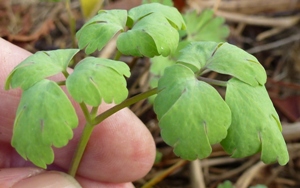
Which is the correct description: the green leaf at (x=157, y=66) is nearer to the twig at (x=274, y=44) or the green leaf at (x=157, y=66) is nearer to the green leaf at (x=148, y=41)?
the green leaf at (x=148, y=41)

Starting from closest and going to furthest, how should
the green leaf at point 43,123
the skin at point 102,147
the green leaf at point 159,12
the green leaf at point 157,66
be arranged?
the green leaf at point 43,123
the green leaf at point 159,12
the skin at point 102,147
the green leaf at point 157,66

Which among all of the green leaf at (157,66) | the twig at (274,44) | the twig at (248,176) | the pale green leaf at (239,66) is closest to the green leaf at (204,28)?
the green leaf at (157,66)

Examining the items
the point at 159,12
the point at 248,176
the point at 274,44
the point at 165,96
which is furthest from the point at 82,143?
the point at 274,44

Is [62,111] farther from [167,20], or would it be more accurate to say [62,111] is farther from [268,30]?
[268,30]

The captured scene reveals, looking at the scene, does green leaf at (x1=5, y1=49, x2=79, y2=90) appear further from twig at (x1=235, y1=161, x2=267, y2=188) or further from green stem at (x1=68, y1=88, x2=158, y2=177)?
twig at (x1=235, y1=161, x2=267, y2=188)

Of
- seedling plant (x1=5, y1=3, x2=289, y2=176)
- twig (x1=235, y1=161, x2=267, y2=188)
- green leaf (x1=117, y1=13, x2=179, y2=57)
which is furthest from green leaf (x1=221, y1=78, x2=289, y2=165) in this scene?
twig (x1=235, y1=161, x2=267, y2=188)
